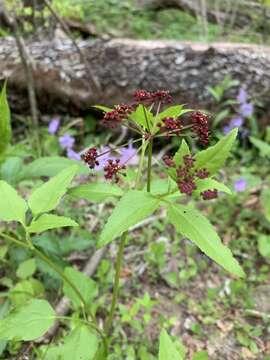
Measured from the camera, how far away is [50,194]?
5.32 ft

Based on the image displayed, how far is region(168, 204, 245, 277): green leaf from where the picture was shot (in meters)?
1.31

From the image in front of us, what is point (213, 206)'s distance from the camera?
341 cm

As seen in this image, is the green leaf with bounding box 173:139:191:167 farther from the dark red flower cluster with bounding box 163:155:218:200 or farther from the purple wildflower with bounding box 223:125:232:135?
the purple wildflower with bounding box 223:125:232:135

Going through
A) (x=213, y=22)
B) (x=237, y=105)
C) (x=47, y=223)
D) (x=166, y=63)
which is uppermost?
(x=47, y=223)

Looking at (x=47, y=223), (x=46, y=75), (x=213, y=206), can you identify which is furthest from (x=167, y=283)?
(x=46, y=75)

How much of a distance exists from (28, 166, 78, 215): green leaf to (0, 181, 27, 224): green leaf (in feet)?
0.14

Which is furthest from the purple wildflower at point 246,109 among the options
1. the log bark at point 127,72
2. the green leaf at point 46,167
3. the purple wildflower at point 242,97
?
the green leaf at point 46,167

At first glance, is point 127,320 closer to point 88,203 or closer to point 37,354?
point 37,354

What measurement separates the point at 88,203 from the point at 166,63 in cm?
156

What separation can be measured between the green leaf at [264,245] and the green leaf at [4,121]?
182 centimetres

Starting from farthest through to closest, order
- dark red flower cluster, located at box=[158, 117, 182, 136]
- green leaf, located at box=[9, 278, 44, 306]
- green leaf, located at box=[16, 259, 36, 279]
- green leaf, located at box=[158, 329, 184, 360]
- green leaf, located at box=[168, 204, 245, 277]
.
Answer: green leaf, located at box=[16, 259, 36, 279], green leaf, located at box=[9, 278, 44, 306], green leaf, located at box=[158, 329, 184, 360], dark red flower cluster, located at box=[158, 117, 182, 136], green leaf, located at box=[168, 204, 245, 277]

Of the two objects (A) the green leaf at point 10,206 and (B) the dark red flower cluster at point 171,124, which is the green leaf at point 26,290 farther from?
(B) the dark red flower cluster at point 171,124

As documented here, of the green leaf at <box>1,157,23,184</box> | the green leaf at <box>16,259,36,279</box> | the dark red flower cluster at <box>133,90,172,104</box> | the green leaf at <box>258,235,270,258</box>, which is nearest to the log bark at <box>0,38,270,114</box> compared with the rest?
the green leaf at <box>258,235,270,258</box>

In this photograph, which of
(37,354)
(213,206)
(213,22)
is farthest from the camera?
(213,22)
